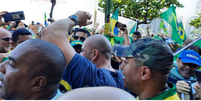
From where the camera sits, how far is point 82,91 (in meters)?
0.75

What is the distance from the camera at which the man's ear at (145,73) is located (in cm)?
147

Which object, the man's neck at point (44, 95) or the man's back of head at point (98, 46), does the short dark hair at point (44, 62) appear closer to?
the man's neck at point (44, 95)

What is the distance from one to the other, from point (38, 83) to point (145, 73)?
2.82ft

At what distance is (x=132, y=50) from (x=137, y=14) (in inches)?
676

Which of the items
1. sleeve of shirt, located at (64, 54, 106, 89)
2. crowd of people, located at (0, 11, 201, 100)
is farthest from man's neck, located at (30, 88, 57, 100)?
sleeve of shirt, located at (64, 54, 106, 89)

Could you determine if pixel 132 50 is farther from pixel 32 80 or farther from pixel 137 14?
pixel 137 14

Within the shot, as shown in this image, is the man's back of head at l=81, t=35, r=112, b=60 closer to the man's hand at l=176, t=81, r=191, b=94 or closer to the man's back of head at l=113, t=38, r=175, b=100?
the man's back of head at l=113, t=38, r=175, b=100

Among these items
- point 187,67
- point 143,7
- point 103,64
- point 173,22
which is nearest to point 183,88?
point 187,67

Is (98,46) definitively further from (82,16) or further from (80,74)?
(80,74)

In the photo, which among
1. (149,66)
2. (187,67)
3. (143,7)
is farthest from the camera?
(143,7)

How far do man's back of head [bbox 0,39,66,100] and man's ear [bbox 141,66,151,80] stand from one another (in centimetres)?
70

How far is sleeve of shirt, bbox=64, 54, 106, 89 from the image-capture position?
5.78ft

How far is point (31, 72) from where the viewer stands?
1.27 metres

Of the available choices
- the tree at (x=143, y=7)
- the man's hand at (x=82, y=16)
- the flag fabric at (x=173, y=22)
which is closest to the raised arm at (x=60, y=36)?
the man's hand at (x=82, y=16)
